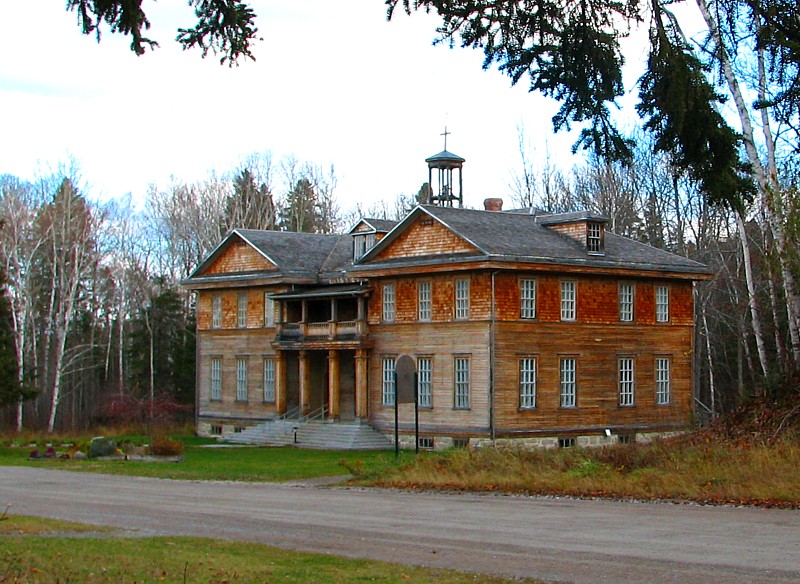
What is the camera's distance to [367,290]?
49000 millimetres

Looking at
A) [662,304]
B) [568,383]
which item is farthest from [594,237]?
[568,383]

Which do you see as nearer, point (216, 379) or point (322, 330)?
point (322, 330)

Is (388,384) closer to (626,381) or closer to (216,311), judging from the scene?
(626,381)

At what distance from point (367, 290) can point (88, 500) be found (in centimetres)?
2445

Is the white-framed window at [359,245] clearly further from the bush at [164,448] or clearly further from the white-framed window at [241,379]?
the bush at [164,448]

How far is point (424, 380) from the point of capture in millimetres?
46938

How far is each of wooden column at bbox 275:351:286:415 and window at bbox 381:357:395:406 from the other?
6.62 meters

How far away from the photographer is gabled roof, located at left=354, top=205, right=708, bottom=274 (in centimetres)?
4488

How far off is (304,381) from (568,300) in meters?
12.5

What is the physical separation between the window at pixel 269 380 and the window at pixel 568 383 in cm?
1439

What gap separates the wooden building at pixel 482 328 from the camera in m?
44.8

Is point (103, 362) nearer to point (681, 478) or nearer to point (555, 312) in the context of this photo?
point (555, 312)

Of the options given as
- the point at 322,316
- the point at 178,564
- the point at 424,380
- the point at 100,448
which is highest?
the point at 322,316

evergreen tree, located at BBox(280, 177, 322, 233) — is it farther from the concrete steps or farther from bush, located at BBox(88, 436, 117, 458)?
bush, located at BBox(88, 436, 117, 458)
